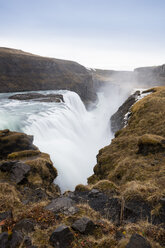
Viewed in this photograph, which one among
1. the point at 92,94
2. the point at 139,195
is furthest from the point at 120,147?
the point at 92,94

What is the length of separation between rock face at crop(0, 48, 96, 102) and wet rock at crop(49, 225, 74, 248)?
69563mm

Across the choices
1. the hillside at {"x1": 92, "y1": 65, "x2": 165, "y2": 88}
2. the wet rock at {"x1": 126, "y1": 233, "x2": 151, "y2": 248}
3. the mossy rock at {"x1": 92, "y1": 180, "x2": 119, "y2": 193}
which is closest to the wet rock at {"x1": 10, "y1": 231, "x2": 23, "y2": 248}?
the wet rock at {"x1": 126, "y1": 233, "x2": 151, "y2": 248}

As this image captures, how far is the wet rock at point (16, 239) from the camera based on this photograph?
15.5ft

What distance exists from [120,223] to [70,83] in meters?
87.9

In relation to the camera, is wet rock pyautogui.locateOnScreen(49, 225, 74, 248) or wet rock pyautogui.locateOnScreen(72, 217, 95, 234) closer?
wet rock pyautogui.locateOnScreen(49, 225, 74, 248)

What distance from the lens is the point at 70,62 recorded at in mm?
118062

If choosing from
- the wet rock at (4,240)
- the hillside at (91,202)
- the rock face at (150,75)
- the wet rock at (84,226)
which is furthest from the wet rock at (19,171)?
the rock face at (150,75)

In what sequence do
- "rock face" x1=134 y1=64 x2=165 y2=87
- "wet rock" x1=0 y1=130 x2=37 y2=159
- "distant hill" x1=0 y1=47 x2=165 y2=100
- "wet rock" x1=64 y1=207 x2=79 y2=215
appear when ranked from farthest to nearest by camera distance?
"rock face" x1=134 y1=64 x2=165 y2=87, "distant hill" x1=0 y1=47 x2=165 y2=100, "wet rock" x1=0 y1=130 x2=37 y2=159, "wet rock" x1=64 y1=207 x2=79 y2=215

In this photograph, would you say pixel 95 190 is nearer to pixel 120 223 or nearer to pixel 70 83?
pixel 120 223

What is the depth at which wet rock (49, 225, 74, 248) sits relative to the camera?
16.0 ft

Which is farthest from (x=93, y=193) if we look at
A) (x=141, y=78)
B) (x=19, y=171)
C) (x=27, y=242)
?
(x=141, y=78)

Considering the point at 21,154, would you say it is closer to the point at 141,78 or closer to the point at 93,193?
the point at 93,193

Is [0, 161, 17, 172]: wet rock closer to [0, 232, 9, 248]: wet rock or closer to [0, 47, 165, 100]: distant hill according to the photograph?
[0, 232, 9, 248]: wet rock

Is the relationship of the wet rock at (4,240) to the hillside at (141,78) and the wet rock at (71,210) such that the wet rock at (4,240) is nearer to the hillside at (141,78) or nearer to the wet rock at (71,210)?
the wet rock at (71,210)
